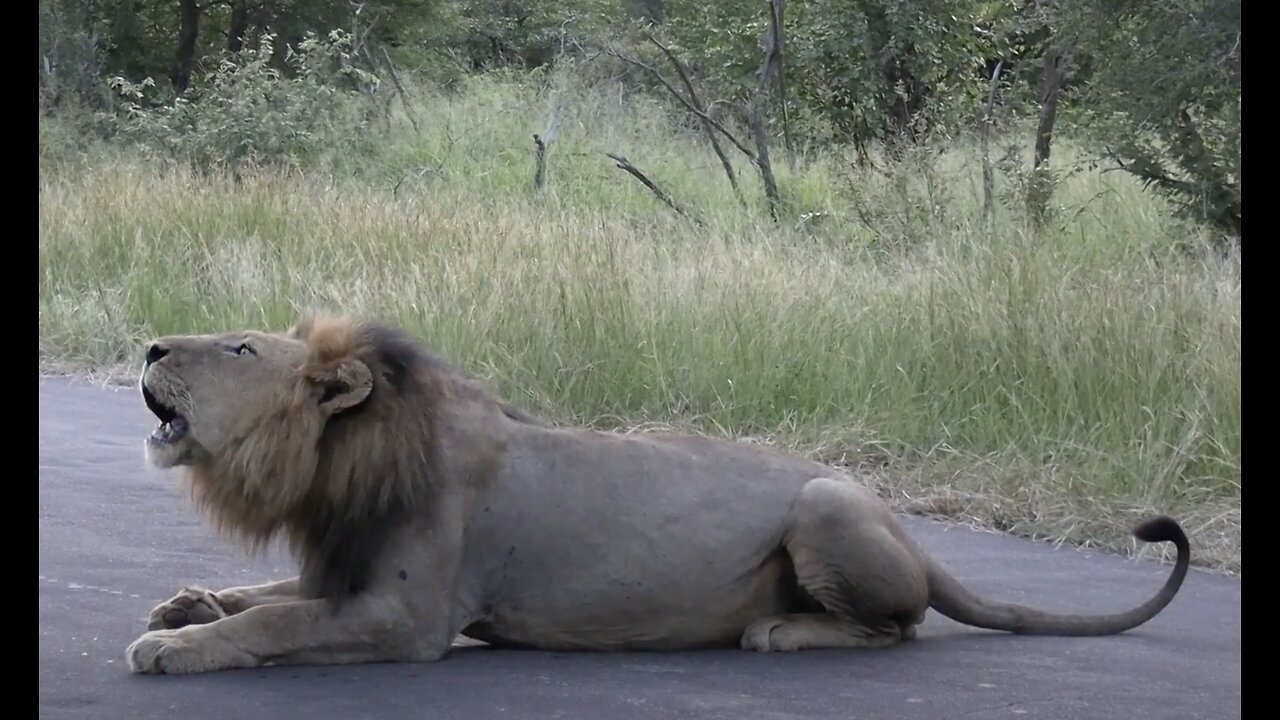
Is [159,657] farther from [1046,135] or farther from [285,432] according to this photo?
[1046,135]

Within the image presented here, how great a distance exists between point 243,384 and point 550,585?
3.50 feet

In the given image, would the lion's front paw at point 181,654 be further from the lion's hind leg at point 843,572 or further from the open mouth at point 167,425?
the lion's hind leg at point 843,572

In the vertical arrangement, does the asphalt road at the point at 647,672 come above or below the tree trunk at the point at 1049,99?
below

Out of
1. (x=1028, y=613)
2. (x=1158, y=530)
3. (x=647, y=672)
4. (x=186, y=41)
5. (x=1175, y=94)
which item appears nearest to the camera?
(x=647, y=672)

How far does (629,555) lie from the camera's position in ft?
16.9

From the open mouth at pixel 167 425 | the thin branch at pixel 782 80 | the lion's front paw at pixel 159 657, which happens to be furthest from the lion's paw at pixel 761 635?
the thin branch at pixel 782 80

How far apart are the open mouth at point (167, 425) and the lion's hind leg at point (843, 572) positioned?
178cm

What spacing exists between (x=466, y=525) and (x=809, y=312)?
5345 millimetres

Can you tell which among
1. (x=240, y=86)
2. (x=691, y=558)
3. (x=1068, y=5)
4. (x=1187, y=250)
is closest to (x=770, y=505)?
(x=691, y=558)

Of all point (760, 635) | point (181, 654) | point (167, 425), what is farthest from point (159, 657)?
point (760, 635)

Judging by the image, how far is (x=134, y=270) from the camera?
41.2 ft

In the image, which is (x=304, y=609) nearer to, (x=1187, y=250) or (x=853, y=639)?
(x=853, y=639)

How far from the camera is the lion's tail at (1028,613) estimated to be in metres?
5.52

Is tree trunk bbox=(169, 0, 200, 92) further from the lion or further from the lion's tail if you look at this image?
the lion's tail
